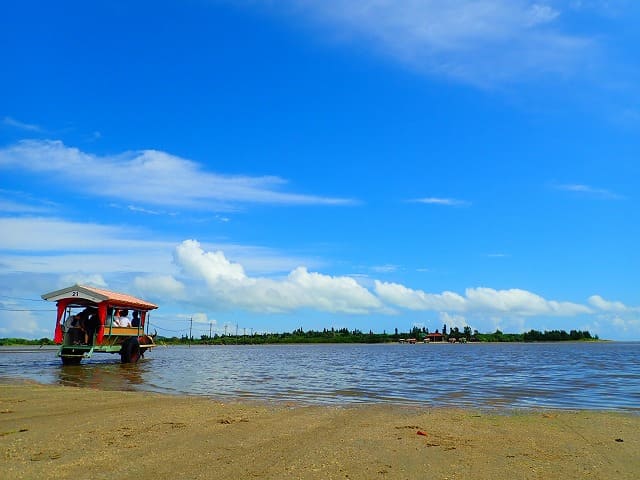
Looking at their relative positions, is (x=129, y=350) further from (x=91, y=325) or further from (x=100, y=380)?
(x=100, y=380)

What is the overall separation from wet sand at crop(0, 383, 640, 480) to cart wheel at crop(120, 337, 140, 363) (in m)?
17.6

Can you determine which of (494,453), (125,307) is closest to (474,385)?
(494,453)

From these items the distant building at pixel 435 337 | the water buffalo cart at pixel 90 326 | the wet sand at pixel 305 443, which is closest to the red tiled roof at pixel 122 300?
the water buffalo cart at pixel 90 326

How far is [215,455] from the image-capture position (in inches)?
273

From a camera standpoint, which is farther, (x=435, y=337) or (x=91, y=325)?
(x=435, y=337)

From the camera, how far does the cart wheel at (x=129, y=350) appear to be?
2919cm

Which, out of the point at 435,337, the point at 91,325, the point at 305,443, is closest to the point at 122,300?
the point at 91,325

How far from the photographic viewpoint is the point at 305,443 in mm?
7797

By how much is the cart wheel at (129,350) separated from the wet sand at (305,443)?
693 inches

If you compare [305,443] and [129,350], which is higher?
[305,443]

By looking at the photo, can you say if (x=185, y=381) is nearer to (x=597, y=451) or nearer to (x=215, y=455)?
(x=215, y=455)

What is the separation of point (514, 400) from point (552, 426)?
522 centimetres

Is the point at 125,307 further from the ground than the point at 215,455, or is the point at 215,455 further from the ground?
the point at 125,307

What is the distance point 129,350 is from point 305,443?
80.3 ft
